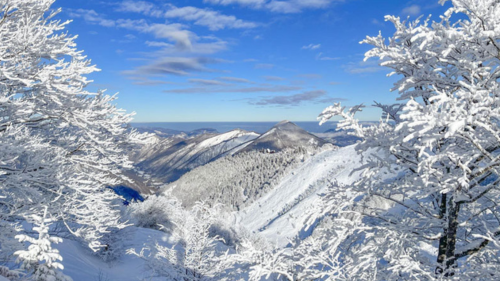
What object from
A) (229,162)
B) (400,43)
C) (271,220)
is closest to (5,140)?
(400,43)

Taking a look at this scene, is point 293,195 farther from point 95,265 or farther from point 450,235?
point 450,235

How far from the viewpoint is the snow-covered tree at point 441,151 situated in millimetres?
3160

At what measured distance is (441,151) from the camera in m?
3.59

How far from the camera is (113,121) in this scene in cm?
618

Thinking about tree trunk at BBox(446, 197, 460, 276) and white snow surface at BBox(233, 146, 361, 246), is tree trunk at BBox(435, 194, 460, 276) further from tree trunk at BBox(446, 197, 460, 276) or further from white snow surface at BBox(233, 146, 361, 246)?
white snow surface at BBox(233, 146, 361, 246)

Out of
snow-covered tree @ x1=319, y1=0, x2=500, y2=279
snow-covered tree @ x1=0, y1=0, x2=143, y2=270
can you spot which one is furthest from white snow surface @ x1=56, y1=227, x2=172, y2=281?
snow-covered tree @ x1=319, y1=0, x2=500, y2=279

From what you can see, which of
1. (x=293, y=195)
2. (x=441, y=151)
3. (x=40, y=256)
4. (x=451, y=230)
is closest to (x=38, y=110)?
(x=40, y=256)

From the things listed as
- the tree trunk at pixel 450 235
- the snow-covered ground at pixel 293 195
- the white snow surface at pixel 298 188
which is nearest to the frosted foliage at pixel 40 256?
the tree trunk at pixel 450 235

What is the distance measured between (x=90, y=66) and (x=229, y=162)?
430ft

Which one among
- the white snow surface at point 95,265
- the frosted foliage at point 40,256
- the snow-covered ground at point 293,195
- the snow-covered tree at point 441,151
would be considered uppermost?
the snow-covered tree at point 441,151

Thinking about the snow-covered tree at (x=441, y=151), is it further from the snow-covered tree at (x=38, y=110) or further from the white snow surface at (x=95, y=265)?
the white snow surface at (x=95, y=265)

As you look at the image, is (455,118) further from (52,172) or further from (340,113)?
(52,172)

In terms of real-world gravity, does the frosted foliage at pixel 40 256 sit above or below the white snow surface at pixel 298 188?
above

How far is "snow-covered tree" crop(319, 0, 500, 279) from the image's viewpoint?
3160mm
